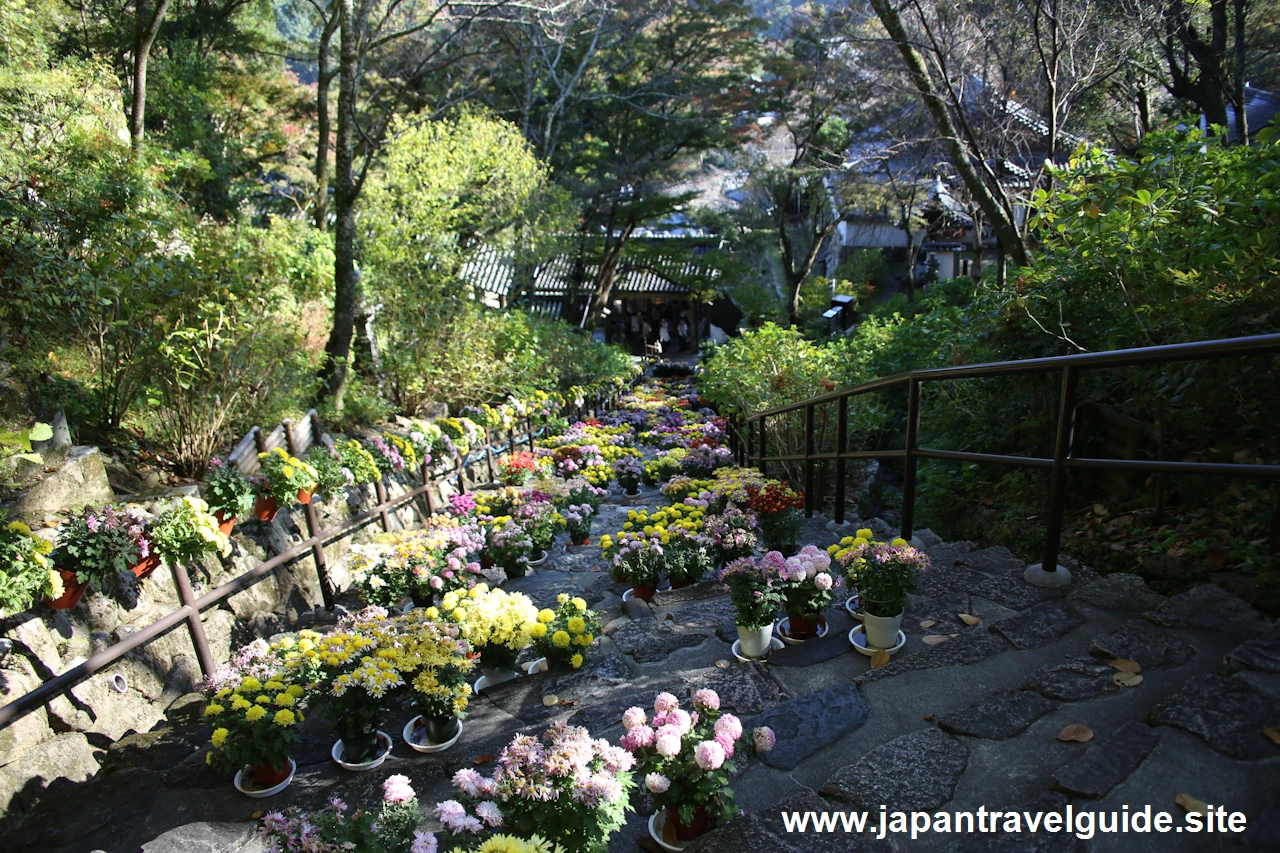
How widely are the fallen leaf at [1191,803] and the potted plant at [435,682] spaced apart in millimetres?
2127

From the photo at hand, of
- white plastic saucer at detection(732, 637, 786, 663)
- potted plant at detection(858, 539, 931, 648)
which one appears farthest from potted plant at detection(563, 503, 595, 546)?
potted plant at detection(858, 539, 931, 648)

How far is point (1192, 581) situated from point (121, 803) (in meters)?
4.05

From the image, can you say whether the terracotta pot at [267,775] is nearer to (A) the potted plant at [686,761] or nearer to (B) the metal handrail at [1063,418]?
(A) the potted plant at [686,761]

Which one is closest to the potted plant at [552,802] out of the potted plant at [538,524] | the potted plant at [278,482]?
the potted plant at [278,482]

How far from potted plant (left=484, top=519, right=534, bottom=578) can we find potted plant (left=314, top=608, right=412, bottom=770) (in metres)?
2.51

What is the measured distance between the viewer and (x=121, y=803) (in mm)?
2555

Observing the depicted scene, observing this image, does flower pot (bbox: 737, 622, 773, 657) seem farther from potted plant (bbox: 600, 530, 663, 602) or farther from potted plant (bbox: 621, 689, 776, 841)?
potted plant (bbox: 600, 530, 663, 602)

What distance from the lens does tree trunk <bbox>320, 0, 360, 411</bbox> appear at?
6.59m

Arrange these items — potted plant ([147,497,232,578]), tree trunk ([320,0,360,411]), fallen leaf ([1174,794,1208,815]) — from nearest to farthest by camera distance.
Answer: fallen leaf ([1174,794,1208,815]) → potted plant ([147,497,232,578]) → tree trunk ([320,0,360,411])

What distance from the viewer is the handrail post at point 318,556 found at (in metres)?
4.83

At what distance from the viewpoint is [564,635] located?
297cm

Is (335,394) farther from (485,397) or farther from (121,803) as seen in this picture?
(121,803)

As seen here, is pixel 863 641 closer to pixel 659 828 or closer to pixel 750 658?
pixel 750 658

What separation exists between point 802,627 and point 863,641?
0.25m
